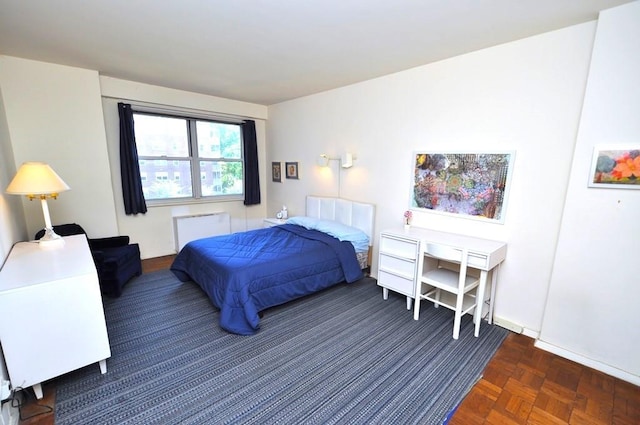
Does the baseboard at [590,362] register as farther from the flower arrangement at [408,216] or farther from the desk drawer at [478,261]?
the flower arrangement at [408,216]

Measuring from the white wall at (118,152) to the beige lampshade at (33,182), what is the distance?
171cm

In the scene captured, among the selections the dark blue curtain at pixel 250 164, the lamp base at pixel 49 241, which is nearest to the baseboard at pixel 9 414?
the lamp base at pixel 49 241

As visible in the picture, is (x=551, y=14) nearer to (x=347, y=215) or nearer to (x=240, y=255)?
(x=347, y=215)

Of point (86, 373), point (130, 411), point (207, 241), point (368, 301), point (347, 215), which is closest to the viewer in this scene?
point (130, 411)

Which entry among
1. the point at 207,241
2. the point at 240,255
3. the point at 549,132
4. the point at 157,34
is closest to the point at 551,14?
the point at 549,132

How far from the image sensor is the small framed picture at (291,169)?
4.57 meters

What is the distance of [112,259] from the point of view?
9.41ft

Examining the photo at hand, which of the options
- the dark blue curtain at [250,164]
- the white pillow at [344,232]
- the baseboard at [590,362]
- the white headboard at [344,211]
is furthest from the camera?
the dark blue curtain at [250,164]

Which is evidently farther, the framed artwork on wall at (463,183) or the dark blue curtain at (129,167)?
the dark blue curtain at (129,167)

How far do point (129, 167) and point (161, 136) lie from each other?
669mm

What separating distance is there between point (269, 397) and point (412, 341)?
122cm

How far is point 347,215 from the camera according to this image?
3.71m

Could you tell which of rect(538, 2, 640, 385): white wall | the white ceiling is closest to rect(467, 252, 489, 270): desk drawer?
rect(538, 2, 640, 385): white wall

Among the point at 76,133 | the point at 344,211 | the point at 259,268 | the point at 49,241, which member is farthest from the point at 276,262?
the point at 76,133
